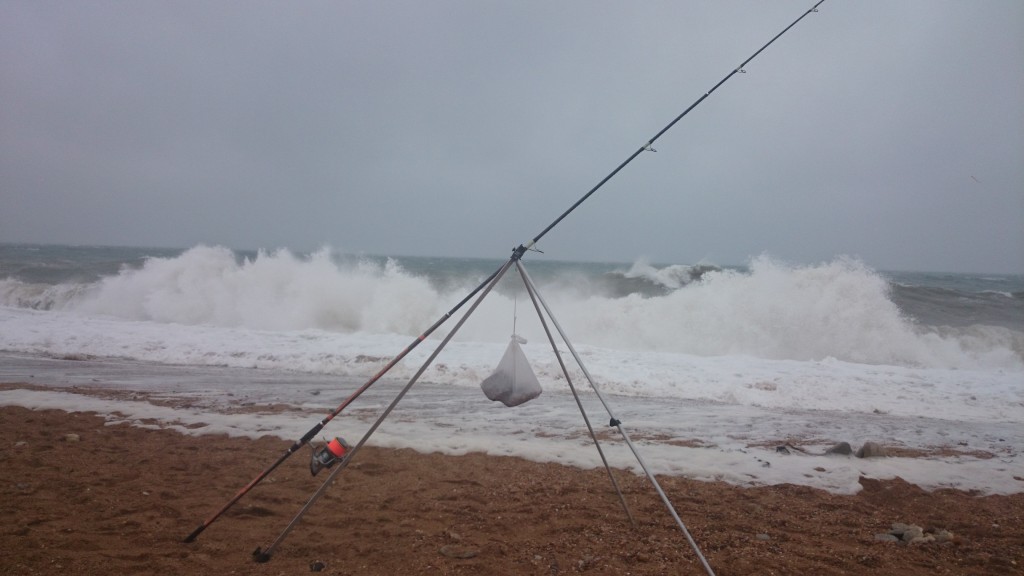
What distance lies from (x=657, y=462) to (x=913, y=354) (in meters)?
12.7

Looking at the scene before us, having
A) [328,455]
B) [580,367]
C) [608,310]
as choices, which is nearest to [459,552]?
[328,455]

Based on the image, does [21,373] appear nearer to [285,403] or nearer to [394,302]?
[285,403]

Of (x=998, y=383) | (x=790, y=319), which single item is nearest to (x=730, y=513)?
(x=998, y=383)

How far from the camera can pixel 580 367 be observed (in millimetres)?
5082

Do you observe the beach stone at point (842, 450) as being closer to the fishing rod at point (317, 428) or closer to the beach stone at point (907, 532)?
the beach stone at point (907, 532)

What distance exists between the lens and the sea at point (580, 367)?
6.61 meters

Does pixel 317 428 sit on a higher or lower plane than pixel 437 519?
higher

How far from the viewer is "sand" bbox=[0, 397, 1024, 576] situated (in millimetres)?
3531

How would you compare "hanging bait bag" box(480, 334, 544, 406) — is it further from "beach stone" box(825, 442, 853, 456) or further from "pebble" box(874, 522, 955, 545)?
"beach stone" box(825, 442, 853, 456)

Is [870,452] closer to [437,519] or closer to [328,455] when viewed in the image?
[437,519]

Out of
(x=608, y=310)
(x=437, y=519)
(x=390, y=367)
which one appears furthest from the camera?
(x=608, y=310)

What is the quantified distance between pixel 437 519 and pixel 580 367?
1.81m

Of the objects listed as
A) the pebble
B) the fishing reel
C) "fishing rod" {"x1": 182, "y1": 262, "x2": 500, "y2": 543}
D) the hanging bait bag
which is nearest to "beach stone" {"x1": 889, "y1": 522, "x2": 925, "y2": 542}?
the pebble

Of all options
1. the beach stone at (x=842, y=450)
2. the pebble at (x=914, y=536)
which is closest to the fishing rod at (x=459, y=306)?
the pebble at (x=914, y=536)
